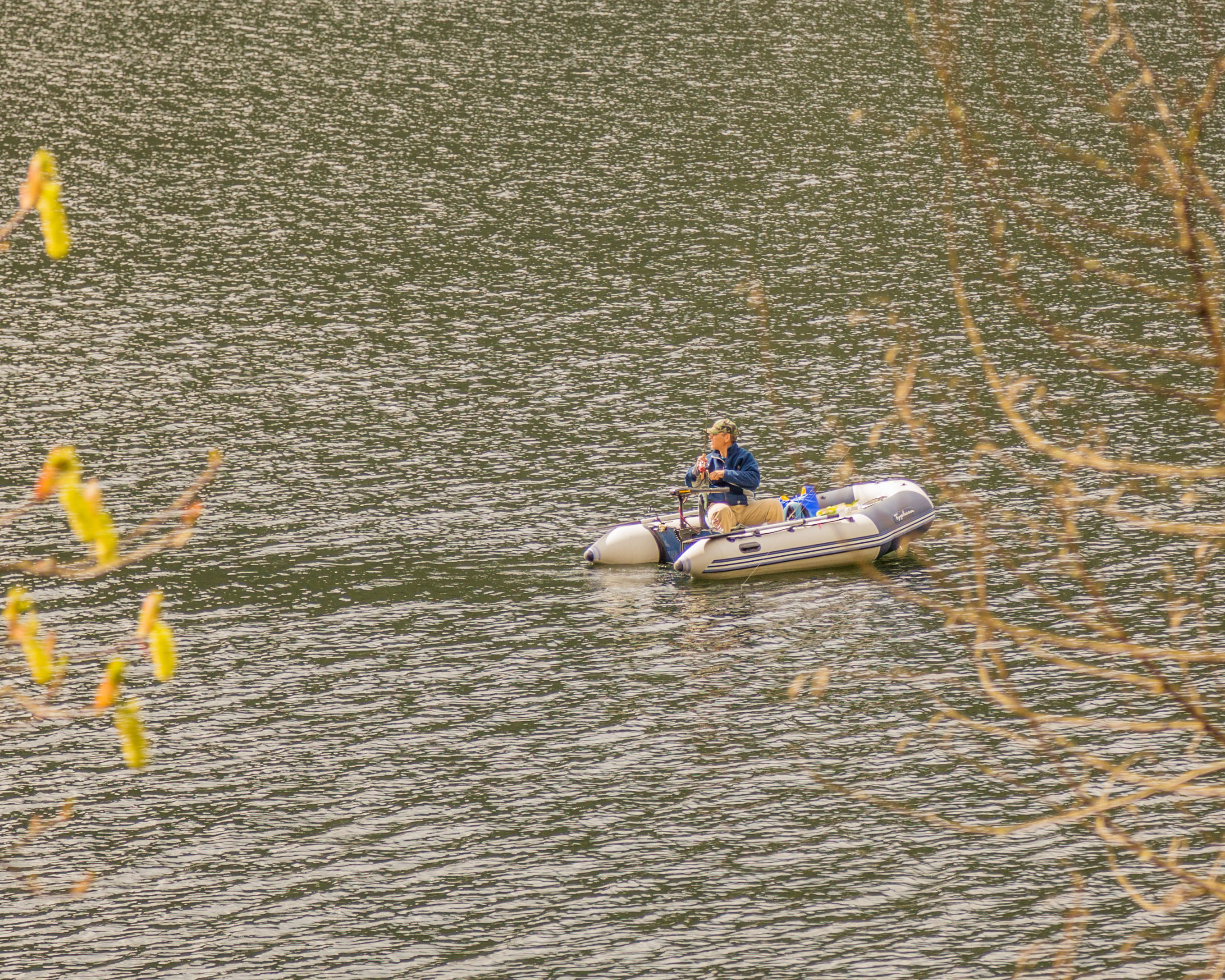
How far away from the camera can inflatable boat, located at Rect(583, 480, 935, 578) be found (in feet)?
86.3

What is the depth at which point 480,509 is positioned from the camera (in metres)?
29.4

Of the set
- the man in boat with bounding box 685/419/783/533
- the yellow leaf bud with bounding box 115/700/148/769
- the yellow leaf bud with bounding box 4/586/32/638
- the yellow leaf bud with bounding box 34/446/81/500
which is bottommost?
the man in boat with bounding box 685/419/783/533

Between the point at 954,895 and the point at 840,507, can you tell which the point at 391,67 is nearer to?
the point at 840,507

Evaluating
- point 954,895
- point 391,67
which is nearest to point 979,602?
point 954,895

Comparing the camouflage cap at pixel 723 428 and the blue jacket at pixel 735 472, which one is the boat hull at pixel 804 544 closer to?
the blue jacket at pixel 735 472

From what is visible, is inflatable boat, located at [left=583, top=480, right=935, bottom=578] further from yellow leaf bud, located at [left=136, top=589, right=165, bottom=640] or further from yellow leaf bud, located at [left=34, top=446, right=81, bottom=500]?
yellow leaf bud, located at [left=34, top=446, right=81, bottom=500]

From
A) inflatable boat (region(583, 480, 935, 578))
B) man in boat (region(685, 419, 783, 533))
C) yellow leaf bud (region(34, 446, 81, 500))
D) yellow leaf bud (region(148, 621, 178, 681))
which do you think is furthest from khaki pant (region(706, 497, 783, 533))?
yellow leaf bud (region(34, 446, 81, 500))

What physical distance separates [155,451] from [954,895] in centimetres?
1995

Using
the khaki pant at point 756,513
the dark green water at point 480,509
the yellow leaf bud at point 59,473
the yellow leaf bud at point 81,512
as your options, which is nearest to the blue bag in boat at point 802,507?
the khaki pant at point 756,513

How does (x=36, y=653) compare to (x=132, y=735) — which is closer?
(x=132, y=735)

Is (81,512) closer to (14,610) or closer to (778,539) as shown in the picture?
(14,610)

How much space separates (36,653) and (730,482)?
21.4 meters

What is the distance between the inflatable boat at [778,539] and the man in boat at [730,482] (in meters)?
0.21

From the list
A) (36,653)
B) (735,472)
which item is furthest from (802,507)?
(36,653)
